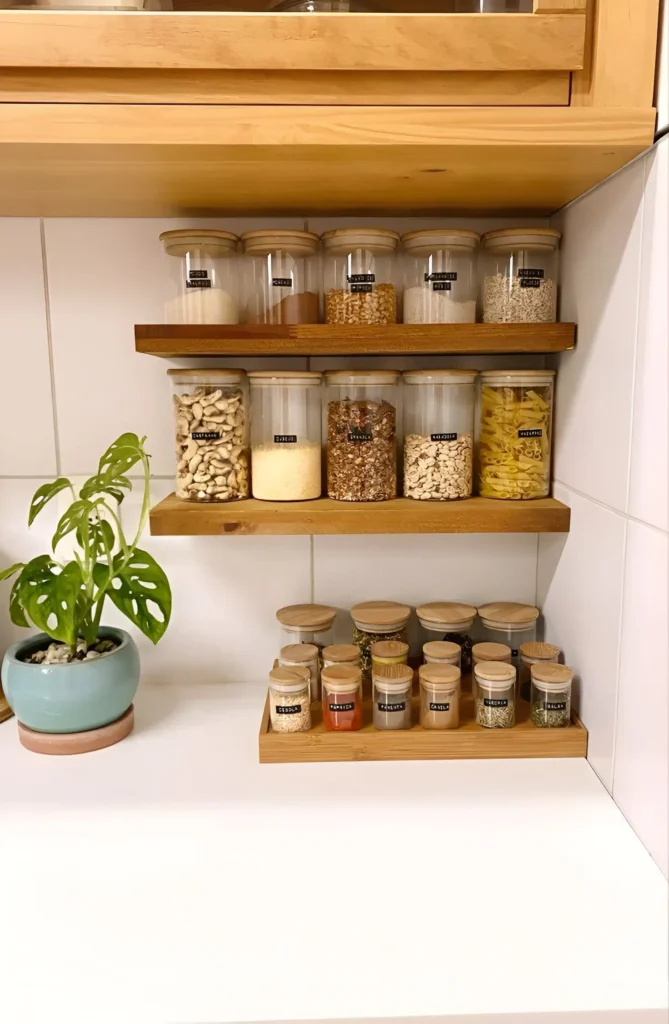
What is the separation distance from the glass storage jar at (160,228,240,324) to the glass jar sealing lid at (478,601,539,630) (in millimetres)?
595

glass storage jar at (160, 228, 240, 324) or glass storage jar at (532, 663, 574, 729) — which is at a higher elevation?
glass storage jar at (160, 228, 240, 324)

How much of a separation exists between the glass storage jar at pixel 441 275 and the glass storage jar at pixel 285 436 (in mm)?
188

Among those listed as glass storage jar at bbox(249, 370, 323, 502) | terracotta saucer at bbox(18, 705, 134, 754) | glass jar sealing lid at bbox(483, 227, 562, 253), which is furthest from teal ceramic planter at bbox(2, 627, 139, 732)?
glass jar sealing lid at bbox(483, 227, 562, 253)

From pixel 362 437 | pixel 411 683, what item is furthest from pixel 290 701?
pixel 362 437

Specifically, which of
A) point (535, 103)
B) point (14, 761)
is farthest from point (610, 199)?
point (14, 761)

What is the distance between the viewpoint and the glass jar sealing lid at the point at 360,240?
3.38ft

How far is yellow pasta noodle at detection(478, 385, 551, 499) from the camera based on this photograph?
1079 millimetres

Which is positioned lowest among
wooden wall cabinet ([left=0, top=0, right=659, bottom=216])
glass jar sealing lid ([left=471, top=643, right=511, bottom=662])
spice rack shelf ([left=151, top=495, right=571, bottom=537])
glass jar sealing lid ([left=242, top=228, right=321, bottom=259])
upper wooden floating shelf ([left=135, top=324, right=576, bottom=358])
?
glass jar sealing lid ([left=471, top=643, right=511, bottom=662])

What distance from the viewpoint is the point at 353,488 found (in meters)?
1.07

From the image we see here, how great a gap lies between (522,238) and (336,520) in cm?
48

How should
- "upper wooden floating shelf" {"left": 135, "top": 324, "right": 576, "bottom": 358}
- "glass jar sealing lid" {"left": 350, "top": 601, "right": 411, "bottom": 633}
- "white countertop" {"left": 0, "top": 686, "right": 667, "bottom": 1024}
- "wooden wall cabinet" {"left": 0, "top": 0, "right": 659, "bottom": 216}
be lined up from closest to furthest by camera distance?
"white countertop" {"left": 0, "top": 686, "right": 667, "bottom": 1024} → "wooden wall cabinet" {"left": 0, "top": 0, "right": 659, "bottom": 216} → "upper wooden floating shelf" {"left": 135, "top": 324, "right": 576, "bottom": 358} → "glass jar sealing lid" {"left": 350, "top": 601, "right": 411, "bottom": 633}

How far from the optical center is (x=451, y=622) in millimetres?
1140

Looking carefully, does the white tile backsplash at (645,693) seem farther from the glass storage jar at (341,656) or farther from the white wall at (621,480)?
the glass storage jar at (341,656)

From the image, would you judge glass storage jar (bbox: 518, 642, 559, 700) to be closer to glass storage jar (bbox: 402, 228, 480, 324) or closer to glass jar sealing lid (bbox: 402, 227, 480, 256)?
glass storage jar (bbox: 402, 228, 480, 324)
